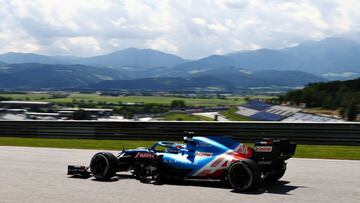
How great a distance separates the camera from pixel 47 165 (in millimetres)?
13594

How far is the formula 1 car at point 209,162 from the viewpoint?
9.43 meters

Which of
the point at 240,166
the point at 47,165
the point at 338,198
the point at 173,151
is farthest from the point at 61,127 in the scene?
the point at 338,198

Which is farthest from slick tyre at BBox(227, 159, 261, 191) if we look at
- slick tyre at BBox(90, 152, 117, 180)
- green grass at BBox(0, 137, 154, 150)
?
green grass at BBox(0, 137, 154, 150)

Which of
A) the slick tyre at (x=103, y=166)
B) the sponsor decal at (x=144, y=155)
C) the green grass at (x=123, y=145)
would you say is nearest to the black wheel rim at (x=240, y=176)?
the sponsor decal at (x=144, y=155)

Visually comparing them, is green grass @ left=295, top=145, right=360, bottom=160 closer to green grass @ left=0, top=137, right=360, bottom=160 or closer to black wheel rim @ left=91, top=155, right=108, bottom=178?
green grass @ left=0, top=137, right=360, bottom=160

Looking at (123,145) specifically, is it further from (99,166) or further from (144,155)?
(144,155)

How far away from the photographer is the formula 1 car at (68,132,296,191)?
9.43 m

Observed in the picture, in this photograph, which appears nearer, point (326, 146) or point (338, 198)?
point (338, 198)

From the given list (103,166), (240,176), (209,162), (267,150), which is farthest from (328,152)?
(103,166)

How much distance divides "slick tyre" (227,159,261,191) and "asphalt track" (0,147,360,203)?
17cm

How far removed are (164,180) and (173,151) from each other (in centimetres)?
70

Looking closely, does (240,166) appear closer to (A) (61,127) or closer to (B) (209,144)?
(B) (209,144)

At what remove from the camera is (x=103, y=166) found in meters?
11.2

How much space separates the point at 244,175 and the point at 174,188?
1406mm
